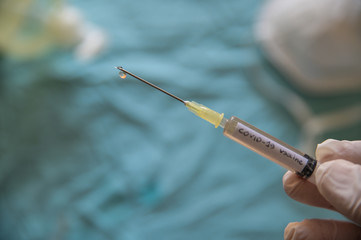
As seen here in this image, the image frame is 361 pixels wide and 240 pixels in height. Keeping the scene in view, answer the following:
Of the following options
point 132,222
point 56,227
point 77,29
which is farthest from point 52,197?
point 77,29

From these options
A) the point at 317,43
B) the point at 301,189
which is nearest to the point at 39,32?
the point at 317,43

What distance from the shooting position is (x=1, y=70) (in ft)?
4.85

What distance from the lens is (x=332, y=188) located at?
2.36 feet

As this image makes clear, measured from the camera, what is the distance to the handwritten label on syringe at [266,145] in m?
0.71

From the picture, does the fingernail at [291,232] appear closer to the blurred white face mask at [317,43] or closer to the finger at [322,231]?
the finger at [322,231]

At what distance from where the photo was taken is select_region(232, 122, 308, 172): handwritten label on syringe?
0.71 metres

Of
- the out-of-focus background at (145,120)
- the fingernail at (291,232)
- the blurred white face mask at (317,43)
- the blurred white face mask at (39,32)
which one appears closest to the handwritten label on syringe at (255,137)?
the fingernail at (291,232)

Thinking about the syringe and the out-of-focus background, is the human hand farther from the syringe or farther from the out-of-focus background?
the out-of-focus background

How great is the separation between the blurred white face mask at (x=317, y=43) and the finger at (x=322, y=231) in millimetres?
701

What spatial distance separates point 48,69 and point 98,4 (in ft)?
1.40

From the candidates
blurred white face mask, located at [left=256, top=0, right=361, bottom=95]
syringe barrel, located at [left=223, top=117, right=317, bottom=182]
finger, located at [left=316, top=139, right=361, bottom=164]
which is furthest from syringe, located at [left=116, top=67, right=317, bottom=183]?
blurred white face mask, located at [left=256, top=0, right=361, bottom=95]

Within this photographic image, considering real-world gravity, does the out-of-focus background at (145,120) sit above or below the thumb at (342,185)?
above

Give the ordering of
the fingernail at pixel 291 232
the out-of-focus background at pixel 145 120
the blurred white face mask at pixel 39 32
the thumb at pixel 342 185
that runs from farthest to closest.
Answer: the blurred white face mask at pixel 39 32 → the out-of-focus background at pixel 145 120 → the fingernail at pixel 291 232 → the thumb at pixel 342 185

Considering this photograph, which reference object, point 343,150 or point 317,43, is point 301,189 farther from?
point 317,43
